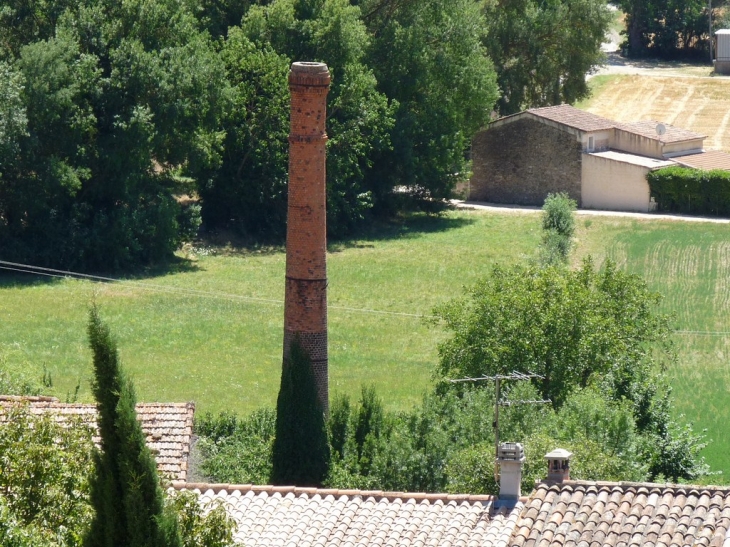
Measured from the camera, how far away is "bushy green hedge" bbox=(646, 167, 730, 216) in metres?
60.3

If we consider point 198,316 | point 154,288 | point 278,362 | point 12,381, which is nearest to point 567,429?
point 12,381

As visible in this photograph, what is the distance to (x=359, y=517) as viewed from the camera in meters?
19.3

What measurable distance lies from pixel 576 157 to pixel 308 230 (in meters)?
34.9

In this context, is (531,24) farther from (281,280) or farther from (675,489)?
(675,489)

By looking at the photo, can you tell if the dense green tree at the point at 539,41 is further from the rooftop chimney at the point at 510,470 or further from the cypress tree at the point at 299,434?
the rooftop chimney at the point at 510,470

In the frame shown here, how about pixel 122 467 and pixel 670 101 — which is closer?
pixel 122 467

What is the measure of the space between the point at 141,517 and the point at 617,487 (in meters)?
6.77

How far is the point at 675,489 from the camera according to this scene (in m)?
17.8

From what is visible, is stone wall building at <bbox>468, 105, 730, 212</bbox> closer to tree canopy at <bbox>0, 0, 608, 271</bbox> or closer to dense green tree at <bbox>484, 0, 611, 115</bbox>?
tree canopy at <bbox>0, 0, 608, 271</bbox>

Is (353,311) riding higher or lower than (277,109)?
lower

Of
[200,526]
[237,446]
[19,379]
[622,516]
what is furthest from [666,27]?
[200,526]

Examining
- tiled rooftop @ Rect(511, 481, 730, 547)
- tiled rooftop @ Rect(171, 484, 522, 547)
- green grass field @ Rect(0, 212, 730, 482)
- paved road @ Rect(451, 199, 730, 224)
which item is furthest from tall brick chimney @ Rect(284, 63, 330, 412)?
paved road @ Rect(451, 199, 730, 224)

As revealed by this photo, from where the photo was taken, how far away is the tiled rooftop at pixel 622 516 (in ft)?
55.5

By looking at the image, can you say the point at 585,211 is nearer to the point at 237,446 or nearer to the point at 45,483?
the point at 237,446
